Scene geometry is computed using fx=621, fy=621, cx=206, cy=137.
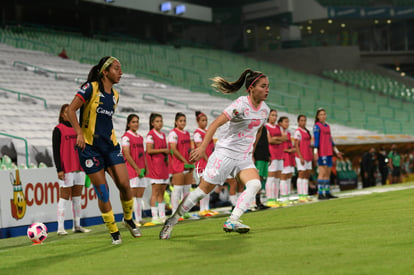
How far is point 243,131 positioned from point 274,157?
7395 mm

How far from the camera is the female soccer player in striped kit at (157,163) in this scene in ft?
42.0

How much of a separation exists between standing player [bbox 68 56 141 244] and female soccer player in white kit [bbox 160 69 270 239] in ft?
2.90

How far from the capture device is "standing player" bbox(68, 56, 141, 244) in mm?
7676

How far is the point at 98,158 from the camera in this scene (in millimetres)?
7723

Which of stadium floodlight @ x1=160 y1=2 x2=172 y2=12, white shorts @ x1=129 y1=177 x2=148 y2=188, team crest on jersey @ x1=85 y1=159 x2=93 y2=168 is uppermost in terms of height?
stadium floodlight @ x1=160 y1=2 x2=172 y2=12

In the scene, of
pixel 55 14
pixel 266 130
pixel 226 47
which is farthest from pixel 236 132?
pixel 226 47

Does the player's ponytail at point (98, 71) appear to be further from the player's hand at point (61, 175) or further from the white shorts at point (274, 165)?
the white shorts at point (274, 165)

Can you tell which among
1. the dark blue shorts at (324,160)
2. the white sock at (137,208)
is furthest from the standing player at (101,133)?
the dark blue shorts at (324,160)

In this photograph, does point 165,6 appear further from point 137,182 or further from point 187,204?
point 187,204

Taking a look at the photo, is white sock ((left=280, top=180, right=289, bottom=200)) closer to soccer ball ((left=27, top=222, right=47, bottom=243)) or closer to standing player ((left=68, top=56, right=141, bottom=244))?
soccer ball ((left=27, top=222, right=47, bottom=243))

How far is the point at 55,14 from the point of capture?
139 ft

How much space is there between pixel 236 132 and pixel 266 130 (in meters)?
6.91

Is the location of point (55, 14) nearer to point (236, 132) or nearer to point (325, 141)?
point (325, 141)

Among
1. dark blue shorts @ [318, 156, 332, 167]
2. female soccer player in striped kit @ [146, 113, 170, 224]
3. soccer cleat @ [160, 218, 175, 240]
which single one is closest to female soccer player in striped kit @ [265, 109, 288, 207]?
dark blue shorts @ [318, 156, 332, 167]
